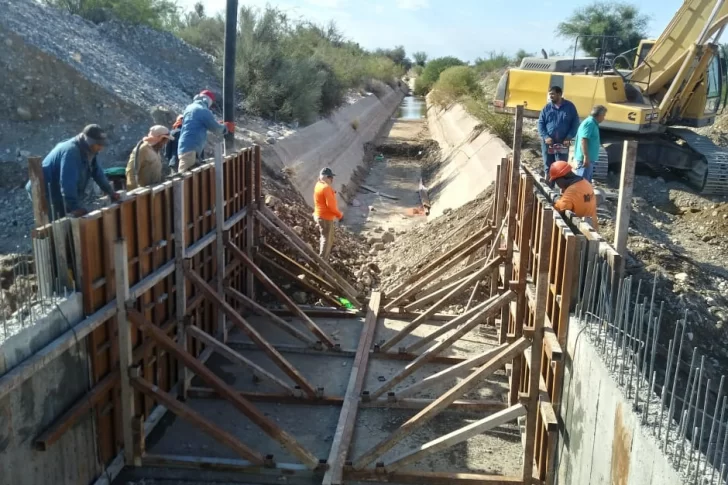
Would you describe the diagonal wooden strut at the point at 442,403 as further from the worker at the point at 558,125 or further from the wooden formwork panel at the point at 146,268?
the worker at the point at 558,125

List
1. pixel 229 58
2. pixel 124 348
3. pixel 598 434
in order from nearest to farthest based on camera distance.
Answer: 1. pixel 598 434
2. pixel 124 348
3. pixel 229 58

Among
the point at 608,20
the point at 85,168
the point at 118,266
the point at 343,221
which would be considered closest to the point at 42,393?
the point at 118,266

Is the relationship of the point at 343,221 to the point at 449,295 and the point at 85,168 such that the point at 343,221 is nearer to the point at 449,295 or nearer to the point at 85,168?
the point at 449,295

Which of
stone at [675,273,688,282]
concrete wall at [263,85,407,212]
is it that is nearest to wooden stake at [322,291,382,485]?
stone at [675,273,688,282]

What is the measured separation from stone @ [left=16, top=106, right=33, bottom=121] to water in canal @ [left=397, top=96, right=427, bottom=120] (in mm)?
36566

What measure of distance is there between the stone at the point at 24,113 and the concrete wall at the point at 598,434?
45.1ft

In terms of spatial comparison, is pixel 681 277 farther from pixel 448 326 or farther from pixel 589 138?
pixel 448 326

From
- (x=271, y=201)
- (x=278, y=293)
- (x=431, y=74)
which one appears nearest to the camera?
(x=278, y=293)

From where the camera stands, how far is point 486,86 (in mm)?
48656

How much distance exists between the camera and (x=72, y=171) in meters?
7.54

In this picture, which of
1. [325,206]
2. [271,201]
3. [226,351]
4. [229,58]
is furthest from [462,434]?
[229,58]

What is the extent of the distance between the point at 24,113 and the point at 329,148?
1127cm

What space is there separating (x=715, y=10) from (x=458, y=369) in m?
12.2

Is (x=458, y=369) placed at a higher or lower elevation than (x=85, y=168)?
lower
